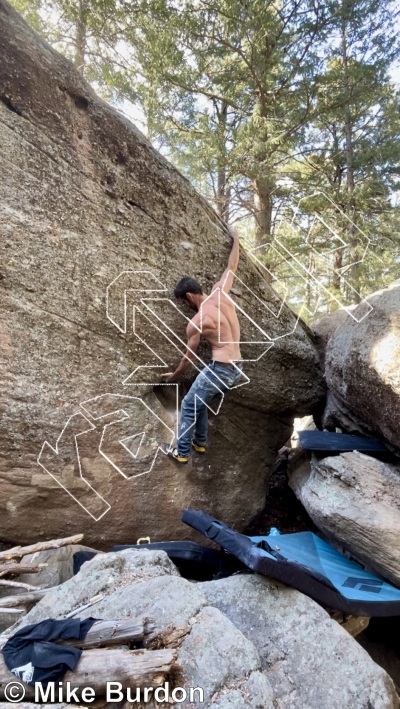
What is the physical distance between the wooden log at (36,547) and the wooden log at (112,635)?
187cm

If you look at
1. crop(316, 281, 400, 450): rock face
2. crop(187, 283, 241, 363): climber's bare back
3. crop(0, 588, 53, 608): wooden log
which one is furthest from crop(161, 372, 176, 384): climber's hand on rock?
crop(0, 588, 53, 608): wooden log

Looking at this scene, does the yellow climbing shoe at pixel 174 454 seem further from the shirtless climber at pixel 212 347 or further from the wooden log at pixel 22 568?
the wooden log at pixel 22 568

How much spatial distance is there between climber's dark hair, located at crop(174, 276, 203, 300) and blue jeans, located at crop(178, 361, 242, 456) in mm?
836

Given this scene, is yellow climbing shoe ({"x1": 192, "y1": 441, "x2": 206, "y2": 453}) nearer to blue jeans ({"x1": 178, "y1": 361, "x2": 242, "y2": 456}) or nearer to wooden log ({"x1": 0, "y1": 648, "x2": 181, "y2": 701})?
blue jeans ({"x1": 178, "y1": 361, "x2": 242, "y2": 456})

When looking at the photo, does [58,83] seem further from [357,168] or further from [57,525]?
[357,168]

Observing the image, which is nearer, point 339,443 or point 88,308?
point 88,308

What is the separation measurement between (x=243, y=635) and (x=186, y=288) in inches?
129

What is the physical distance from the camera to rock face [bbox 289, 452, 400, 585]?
13.6ft

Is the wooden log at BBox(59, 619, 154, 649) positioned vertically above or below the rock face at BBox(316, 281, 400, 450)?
below

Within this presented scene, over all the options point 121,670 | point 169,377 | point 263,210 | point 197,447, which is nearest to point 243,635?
point 121,670

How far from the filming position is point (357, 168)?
30.4ft

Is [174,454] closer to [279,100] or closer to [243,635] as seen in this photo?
[243,635]

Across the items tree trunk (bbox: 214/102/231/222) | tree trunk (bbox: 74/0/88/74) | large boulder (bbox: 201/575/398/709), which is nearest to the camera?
large boulder (bbox: 201/575/398/709)

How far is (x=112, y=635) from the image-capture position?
2.47 m
